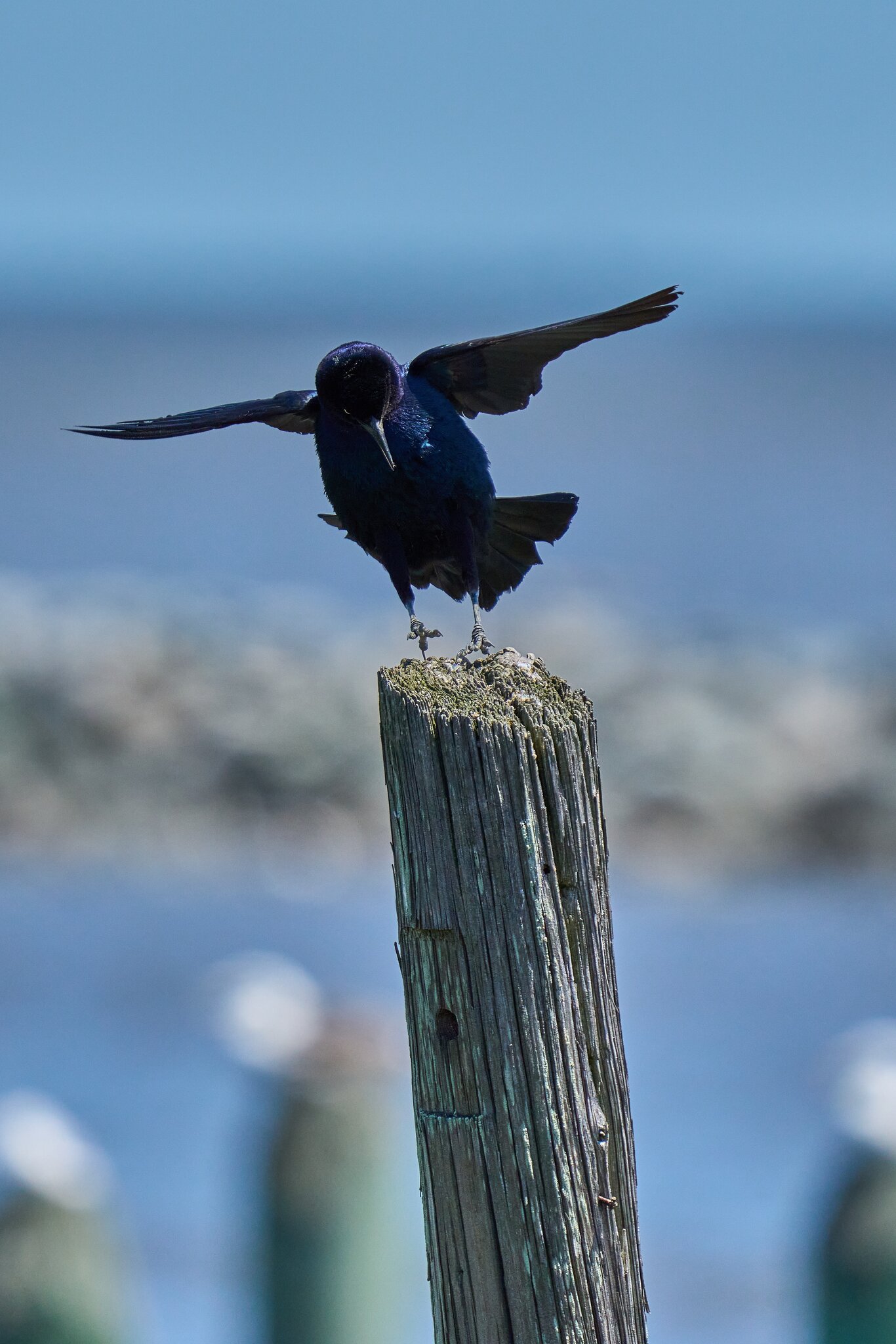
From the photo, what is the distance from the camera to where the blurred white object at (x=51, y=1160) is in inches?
140

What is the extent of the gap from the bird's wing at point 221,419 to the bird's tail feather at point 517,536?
24.5 inches

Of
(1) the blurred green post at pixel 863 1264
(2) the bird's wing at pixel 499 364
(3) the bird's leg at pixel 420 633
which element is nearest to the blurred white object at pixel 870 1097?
(1) the blurred green post at pixel 863 1264

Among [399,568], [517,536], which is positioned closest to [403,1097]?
[399,568]

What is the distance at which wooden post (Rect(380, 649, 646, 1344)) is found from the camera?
7.95 ft

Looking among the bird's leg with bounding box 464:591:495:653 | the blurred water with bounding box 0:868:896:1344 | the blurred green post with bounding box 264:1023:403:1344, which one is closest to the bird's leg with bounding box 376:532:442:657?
the bird's leg with bounding box 464:591:495:653

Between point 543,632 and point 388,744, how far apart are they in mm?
12973

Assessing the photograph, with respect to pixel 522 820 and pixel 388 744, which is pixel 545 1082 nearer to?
pixel 522 820

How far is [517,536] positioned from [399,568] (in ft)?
1.63

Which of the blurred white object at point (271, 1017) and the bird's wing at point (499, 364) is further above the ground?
the bird's wing at point (499, 364)

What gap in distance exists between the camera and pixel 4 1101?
427 cm

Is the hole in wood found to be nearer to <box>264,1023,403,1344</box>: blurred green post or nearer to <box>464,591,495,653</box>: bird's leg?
<box>464,591,495,653</box>: bird's leg

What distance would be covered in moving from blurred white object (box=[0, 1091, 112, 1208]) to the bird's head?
1.86 meters

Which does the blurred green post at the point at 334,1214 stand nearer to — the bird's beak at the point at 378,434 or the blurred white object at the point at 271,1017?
the blurred white object at the point at 271,1017

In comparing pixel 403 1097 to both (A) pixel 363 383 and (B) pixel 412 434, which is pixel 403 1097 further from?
(A) pixel 363 383
